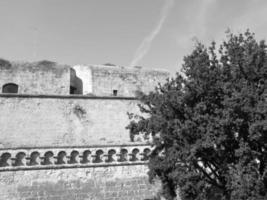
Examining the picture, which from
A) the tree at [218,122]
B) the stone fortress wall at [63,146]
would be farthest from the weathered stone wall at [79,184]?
the tree at [218,122]

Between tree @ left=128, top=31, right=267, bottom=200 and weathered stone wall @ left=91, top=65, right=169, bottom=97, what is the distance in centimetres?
671

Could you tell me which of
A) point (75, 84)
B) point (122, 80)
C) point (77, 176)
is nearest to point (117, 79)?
point (122, 80)

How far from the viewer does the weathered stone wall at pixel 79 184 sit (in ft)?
31.2

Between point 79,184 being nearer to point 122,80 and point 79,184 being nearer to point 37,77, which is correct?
point 37,77

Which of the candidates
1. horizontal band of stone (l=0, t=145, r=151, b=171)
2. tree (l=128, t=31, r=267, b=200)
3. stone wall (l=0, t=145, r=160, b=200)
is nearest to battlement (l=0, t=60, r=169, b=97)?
horizontal band of stone (l=0, t=145, r=151, b=171)

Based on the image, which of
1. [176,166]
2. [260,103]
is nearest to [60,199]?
[176,166]

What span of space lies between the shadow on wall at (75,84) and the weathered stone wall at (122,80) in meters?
0.96

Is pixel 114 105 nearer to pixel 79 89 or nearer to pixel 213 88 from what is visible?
pixel 79 89

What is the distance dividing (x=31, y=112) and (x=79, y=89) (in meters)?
4.23

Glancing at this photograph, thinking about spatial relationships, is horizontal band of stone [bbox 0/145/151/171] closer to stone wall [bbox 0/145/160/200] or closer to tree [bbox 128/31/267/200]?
stone wall [bbox 0/145/160/200]

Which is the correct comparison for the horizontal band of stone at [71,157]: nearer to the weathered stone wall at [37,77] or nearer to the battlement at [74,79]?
the battlement at [74,79]

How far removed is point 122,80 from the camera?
15320 millimetres

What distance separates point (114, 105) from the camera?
12617mm

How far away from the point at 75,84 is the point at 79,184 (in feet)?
20.8
